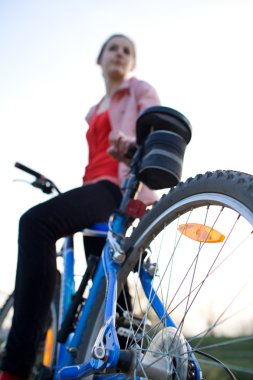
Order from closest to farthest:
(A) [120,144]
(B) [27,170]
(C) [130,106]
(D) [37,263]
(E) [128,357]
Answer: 1. (E) [128,357]
2. (D) [37,263]
3. (A) [120,144]
4. (C) [130,106]
5. (B) [27,170]

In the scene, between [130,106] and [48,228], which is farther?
[130,106]

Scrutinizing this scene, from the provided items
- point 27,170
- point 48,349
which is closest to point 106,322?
point 48,349

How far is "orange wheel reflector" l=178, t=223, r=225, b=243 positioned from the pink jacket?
64cm

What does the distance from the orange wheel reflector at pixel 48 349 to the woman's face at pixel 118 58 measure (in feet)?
4.93

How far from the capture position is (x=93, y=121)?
2.26m

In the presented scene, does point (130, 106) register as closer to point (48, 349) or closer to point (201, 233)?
point (201, 233)

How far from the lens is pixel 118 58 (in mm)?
2352

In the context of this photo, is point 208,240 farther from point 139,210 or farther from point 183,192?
point 139,210

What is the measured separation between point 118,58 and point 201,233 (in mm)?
1466

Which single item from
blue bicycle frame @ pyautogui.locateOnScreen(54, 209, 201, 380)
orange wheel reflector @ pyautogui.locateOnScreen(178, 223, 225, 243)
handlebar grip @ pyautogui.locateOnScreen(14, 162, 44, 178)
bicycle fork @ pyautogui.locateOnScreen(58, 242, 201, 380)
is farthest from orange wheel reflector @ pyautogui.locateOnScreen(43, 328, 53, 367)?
orange wheel reflector @ pyautogui.locateOnScreen(178, 223, 225, 243)

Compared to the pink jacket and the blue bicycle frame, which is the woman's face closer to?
the pink jacket

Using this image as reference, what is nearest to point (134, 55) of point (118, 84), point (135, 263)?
point (118, 84)

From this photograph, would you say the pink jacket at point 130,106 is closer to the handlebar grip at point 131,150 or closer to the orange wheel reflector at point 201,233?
the handlebar grip at point 131,150

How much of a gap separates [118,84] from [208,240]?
1.40m
